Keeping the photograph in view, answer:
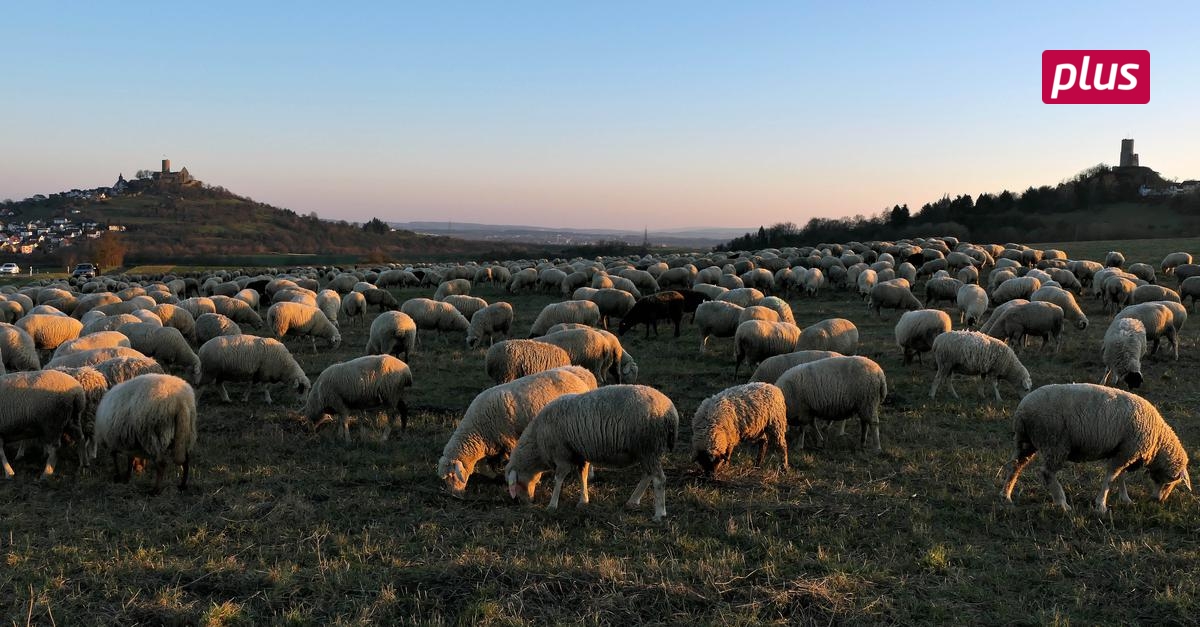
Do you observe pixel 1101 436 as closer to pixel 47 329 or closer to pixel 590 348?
pixel 590 348

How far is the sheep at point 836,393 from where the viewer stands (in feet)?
29.9

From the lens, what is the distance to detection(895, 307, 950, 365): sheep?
14.4m

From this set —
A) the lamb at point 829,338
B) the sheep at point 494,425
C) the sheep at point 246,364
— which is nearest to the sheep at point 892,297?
the lamb at point 829,338

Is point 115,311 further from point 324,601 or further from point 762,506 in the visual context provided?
point 762,506

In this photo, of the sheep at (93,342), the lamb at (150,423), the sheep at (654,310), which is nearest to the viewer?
the lamb at (150,423)

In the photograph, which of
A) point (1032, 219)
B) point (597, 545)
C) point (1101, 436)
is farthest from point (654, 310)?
point (1032, 219)

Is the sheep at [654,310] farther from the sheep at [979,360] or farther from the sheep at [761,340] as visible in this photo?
the sheep at [979,360]

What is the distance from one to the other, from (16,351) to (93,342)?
1.99m

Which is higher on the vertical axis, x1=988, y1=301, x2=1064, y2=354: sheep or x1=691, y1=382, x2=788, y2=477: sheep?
x1=988, y1=301, x2=1064, y2=354: sheep

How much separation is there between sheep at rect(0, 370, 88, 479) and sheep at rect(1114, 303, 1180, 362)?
18.5m

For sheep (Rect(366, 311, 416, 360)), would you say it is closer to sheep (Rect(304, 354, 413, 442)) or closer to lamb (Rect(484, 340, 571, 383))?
lamb (Rect(484, 340, 571, 383))

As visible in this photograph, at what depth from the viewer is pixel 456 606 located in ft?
16.6

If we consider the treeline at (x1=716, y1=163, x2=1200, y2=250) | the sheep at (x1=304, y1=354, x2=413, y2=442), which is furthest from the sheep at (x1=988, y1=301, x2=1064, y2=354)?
the treeline at (x1=716, y1=163, x2=1200, y2=250)

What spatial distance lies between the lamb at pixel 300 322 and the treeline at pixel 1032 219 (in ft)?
191
